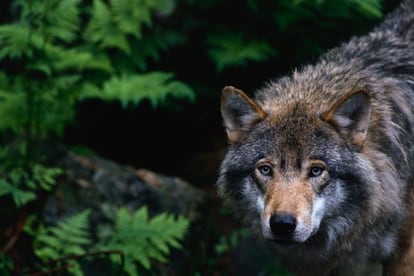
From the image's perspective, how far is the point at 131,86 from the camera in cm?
839

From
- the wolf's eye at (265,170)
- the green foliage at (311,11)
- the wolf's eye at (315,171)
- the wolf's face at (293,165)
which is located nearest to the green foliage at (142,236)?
the wolf's face at (293,165)

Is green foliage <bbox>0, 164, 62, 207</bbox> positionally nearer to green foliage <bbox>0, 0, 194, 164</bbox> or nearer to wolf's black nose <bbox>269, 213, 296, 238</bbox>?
green foliage <bbox>0, 0, 194, 164</bbox>

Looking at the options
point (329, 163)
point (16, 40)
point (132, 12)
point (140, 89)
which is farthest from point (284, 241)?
point (132, 12)

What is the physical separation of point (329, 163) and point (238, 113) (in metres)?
0.83

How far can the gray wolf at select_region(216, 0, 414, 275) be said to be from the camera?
5645 millimetres

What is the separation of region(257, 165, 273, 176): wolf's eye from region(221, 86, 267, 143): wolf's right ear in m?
0.41

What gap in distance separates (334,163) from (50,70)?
3359mm

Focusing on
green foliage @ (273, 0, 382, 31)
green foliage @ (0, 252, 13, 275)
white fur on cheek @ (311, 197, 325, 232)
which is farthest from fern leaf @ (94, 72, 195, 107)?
white fur on cheek @ (311, 197, 325, 232)

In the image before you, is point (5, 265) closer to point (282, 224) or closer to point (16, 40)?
point (16, 40)

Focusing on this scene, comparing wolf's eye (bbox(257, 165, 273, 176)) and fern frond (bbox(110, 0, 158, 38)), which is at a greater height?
fern frond (bbox(110, 0, 158, 38))

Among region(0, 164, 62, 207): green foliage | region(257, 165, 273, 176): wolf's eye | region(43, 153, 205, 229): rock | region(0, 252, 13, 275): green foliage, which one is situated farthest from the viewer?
region(43, 153, 205, 229): rock

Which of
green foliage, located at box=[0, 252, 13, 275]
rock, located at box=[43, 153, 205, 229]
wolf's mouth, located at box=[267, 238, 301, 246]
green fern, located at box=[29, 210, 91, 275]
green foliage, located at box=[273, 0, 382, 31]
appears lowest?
green foliage, located at box=[0, 252, 13, 275]

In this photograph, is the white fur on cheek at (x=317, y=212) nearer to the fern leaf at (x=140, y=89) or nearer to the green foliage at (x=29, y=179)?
the green foliage at (x=29, y=179)

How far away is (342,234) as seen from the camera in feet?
19.6
